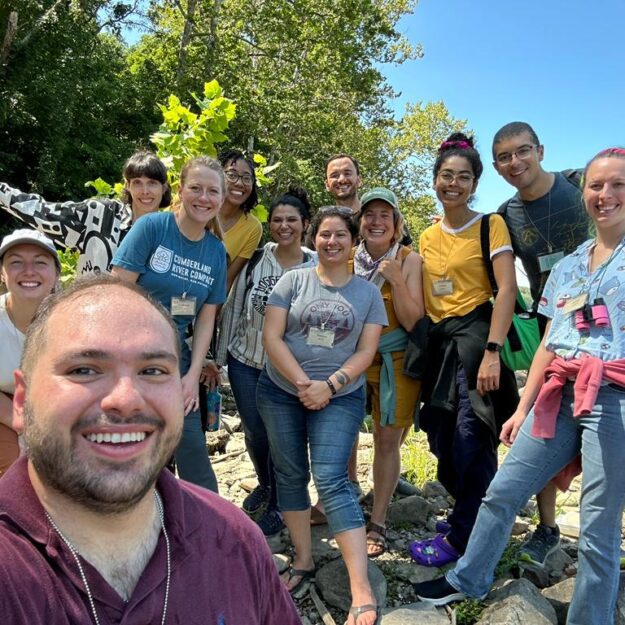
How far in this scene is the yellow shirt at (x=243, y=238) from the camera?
3855 millimetres

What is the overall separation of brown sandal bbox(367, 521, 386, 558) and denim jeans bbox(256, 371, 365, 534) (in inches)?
26.7

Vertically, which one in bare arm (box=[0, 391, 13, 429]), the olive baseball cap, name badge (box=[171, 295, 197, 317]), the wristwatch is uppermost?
the olive baseball cap

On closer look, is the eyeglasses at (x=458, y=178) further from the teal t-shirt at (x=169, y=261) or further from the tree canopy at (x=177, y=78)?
the tree canopy at (x=177, y=78)

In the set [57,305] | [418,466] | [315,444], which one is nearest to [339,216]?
[315,444]

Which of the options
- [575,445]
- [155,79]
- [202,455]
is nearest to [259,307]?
[202,455]

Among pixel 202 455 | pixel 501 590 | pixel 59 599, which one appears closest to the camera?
pixel 59 599

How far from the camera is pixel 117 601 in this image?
115 cm

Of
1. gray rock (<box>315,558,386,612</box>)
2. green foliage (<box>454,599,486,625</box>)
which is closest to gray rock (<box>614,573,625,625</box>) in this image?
green foliage (<box>454,599,486,625</box>)

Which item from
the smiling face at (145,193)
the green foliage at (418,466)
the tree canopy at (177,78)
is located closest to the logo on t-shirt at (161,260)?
the smiling face at (145,193)

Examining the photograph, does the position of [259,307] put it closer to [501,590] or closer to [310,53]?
[501,590]

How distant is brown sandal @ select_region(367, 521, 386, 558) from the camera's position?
3.47 metres

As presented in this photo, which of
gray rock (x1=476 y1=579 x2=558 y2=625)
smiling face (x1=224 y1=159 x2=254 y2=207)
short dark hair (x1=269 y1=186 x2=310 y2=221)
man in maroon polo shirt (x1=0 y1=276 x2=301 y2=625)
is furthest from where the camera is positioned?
smiling face (x1=224 y1=159 x2=254 y2=207)

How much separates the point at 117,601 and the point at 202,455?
2.12 meters

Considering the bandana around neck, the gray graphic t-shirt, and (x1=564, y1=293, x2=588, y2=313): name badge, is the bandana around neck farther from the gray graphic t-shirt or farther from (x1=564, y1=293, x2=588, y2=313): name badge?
(x1=564, y1=293, x2=588, y2=313): name badge
